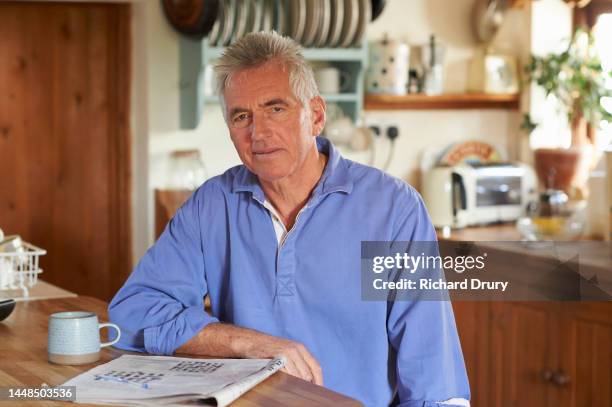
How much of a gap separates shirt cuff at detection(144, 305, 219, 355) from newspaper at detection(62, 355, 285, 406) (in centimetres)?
6

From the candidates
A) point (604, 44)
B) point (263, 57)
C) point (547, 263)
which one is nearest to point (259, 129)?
point (263, 57)

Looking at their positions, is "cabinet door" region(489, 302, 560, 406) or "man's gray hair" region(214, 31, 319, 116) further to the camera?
"cabinet door" region(489, 302, 560, 406)

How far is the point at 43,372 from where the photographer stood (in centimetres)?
180

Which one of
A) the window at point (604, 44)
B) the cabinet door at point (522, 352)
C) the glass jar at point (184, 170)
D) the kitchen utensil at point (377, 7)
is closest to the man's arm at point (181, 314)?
the cabinet door at point (522, 352)

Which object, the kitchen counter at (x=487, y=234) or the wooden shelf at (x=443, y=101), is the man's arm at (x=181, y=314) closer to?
the kitchen counter at (x=487, y=234)

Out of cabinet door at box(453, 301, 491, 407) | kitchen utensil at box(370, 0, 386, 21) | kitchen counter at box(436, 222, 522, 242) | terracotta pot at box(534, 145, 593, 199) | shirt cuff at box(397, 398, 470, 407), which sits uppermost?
kitchen utensil at box(370, 0, 386, 21)

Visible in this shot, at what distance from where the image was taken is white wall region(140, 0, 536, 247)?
4.11 meters

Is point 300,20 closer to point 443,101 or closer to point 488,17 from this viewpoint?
point 443,101

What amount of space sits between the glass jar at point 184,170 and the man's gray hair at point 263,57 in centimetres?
211

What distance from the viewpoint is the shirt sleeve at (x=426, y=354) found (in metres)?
1.92

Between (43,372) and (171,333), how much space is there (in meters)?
0.27

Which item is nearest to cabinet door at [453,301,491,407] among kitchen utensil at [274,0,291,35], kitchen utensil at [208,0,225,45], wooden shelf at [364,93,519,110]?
wooden shelf at [364,93,519,110]

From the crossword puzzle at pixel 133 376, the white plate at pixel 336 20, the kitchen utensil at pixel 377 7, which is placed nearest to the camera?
the crossword puzzle at pixel 133 376

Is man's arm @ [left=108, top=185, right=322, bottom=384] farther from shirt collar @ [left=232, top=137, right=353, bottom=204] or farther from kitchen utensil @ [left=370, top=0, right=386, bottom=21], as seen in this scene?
kitchen utensil @ [left=370, top=0, right=386, bottom=21]
